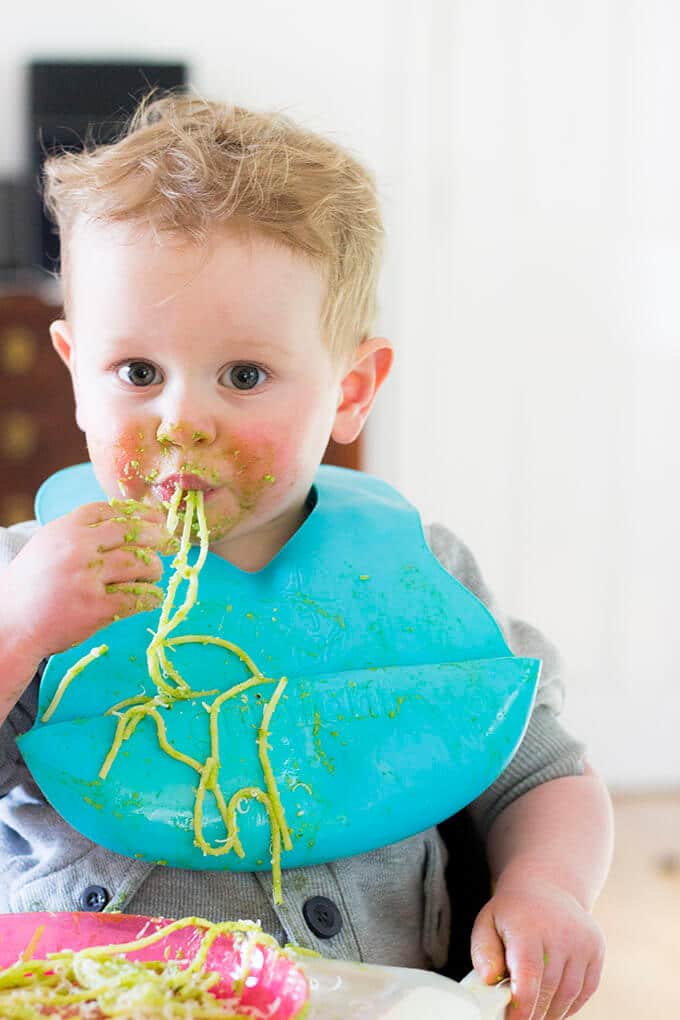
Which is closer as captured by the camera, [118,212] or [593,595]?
[118,212]

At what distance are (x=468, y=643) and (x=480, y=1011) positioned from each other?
337 mm

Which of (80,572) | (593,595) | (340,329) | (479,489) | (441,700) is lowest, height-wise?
(593,595)

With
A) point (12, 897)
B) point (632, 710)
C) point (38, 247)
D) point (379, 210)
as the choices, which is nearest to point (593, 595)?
point (632, 710)

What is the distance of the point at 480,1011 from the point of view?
73 centimetres

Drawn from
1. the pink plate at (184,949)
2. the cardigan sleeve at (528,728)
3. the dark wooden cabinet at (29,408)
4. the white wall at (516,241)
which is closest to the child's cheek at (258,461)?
the cardigan sleeve at (528,728)

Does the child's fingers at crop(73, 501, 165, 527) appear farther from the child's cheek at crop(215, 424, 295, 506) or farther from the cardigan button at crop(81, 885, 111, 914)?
the cardigan button at crop(81, 885, 111, 914)

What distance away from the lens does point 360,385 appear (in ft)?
3.76

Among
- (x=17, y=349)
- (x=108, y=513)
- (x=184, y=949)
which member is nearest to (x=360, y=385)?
(x=108, y=513)

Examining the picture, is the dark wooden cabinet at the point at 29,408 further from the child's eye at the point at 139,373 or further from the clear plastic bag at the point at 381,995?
the clear plastic bag at the point at 381,995

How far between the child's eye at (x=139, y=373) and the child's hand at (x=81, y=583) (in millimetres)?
125

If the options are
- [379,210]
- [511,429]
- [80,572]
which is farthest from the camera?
[511,429]

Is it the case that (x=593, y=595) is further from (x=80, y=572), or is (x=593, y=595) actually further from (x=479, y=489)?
(x=80, y=572)

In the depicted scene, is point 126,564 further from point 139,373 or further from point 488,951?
point 488,951

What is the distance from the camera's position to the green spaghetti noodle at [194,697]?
0.89 m
